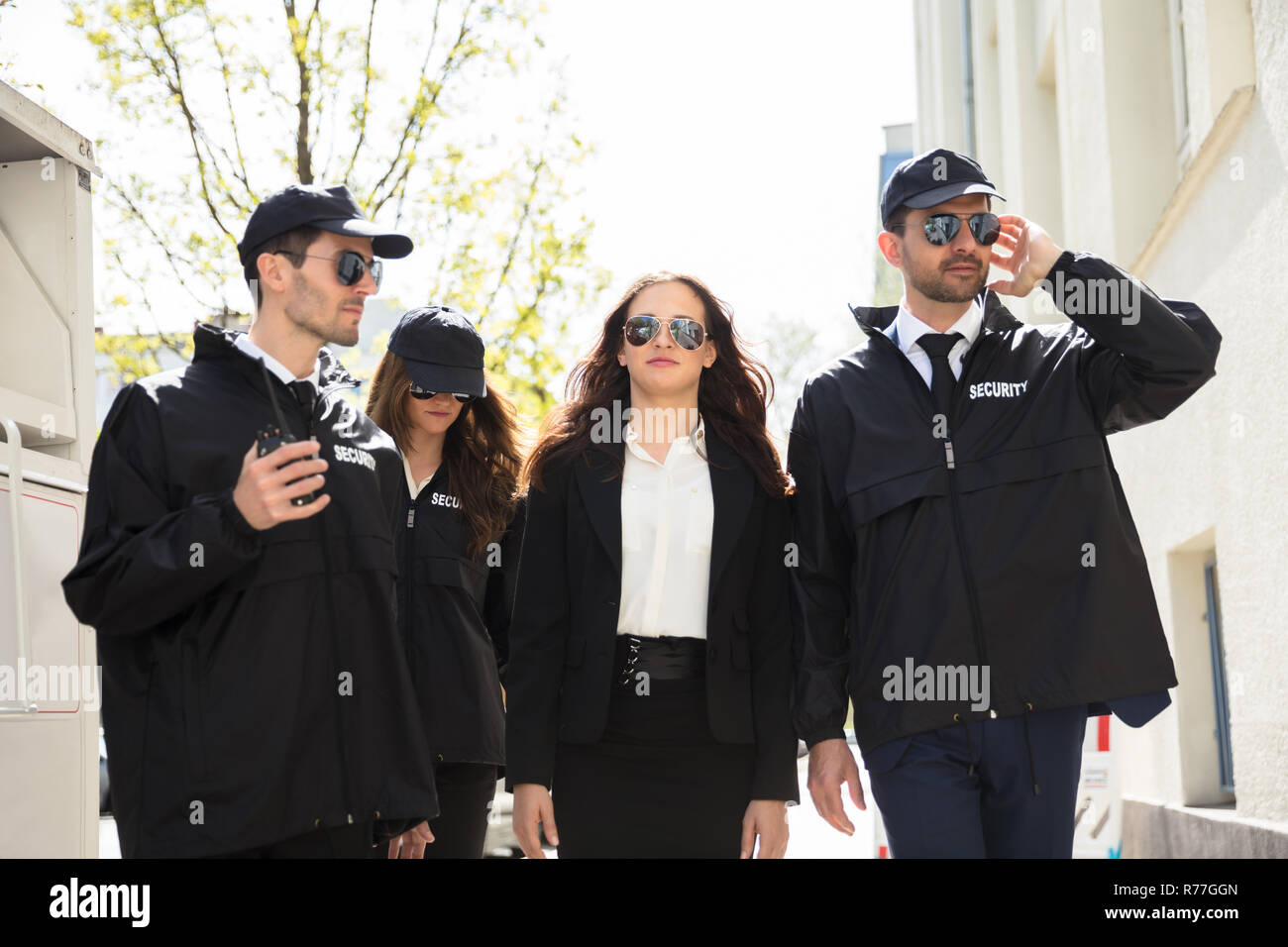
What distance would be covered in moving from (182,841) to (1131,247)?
922cm

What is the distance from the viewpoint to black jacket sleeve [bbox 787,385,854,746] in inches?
164

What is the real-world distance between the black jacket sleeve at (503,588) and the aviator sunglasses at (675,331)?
51.7 inches

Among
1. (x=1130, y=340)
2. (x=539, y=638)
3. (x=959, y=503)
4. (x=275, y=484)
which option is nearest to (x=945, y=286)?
(x=1130, y=340)

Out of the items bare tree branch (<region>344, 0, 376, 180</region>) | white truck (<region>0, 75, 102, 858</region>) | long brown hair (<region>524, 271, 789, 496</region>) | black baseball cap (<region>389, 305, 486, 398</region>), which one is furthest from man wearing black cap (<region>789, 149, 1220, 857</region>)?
bare tree branch (<region>344, 0, 376, 180</region>)

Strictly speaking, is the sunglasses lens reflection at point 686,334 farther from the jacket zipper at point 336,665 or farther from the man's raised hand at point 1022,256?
the jacket zipper at point 336,665

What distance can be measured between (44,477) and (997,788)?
3.37 m

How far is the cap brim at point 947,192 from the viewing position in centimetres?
419

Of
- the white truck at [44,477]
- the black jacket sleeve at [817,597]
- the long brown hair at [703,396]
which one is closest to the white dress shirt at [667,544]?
the long brown hair at [703,396]

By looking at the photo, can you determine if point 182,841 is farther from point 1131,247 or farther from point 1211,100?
point 1131,247

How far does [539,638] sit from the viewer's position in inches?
171

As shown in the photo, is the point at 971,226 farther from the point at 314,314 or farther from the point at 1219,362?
the point at 1219,362

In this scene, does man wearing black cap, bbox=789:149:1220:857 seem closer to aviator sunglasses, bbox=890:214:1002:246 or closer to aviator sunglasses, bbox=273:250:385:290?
aviator sunglasses, bbox=890:214:1002:246

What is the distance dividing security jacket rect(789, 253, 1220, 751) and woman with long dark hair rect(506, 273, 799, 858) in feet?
0.54
